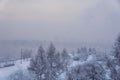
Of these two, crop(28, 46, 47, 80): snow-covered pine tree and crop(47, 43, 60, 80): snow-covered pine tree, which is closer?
crop(28, 46, 47, 80): snow-covered pine tree

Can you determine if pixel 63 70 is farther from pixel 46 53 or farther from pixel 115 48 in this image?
pixel 115 48

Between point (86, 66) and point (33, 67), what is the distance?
58.8 ft

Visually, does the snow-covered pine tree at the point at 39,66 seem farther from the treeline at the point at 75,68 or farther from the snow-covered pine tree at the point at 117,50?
the snow-covered pine tree at the point at 117,50

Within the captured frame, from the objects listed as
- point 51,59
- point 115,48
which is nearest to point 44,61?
point 51,59

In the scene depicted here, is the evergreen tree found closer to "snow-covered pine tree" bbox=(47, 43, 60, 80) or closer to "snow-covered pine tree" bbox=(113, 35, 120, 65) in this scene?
"snow-covered pine tree" bbox=(113, 35, 120, 65)

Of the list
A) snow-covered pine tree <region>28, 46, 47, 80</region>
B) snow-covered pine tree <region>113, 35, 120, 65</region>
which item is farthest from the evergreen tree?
snow-covered pine tree <region>28, 46, 47, 80</region>

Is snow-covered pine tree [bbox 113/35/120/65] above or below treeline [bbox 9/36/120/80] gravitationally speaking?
above

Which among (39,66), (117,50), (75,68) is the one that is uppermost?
(117,50)

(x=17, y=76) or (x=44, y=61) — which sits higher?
(x=44, y=61)

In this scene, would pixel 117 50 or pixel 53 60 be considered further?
pixel 53 60

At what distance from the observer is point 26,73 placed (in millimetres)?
55844

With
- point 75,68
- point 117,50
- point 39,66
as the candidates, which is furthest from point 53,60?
point 75,68

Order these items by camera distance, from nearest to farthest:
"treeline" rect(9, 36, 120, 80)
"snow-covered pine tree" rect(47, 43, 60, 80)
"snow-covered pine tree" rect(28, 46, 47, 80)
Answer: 1. "treeline" rect(9, 36, 120, 80)
2. "snow-covered pine tree" rect(28, 46, 47, 80)
3. "snow-covered pine tree" rect(47, 43, 60, 80)

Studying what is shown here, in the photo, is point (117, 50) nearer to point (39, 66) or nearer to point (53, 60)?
point (39, 66)
